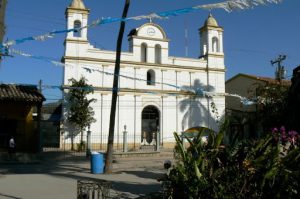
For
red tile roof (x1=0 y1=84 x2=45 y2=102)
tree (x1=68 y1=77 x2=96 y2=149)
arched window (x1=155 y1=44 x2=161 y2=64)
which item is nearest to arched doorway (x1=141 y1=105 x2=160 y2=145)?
arched window (x1=155 y1=44 x2=161 y2=64)

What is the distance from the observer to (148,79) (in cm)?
3856

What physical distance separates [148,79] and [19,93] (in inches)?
609

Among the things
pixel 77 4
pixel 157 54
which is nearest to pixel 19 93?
pixel 77 4

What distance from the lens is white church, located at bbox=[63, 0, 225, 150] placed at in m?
35.4

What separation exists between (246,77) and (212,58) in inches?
285

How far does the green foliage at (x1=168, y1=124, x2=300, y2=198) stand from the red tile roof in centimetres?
1813

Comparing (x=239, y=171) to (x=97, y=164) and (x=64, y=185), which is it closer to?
(x=64, y=185)

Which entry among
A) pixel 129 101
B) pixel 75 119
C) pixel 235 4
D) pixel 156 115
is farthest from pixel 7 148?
pixel 235 4

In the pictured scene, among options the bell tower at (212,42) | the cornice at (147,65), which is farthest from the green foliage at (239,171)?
the bell tower at (212,42)

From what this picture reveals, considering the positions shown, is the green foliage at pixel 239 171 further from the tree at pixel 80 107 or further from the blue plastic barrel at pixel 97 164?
the tree at pixel 80 107

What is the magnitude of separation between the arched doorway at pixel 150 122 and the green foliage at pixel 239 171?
97.1 ft

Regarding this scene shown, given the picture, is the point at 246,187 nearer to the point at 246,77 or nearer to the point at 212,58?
the point at 212,58

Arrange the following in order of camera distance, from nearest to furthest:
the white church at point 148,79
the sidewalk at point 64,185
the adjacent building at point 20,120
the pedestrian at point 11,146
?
the sidewalk at point 64,185, the pedestrian at point 11,146, the adjacent building at point 20,120, the white church at point 148,79

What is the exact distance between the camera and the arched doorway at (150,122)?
37.6 meters
